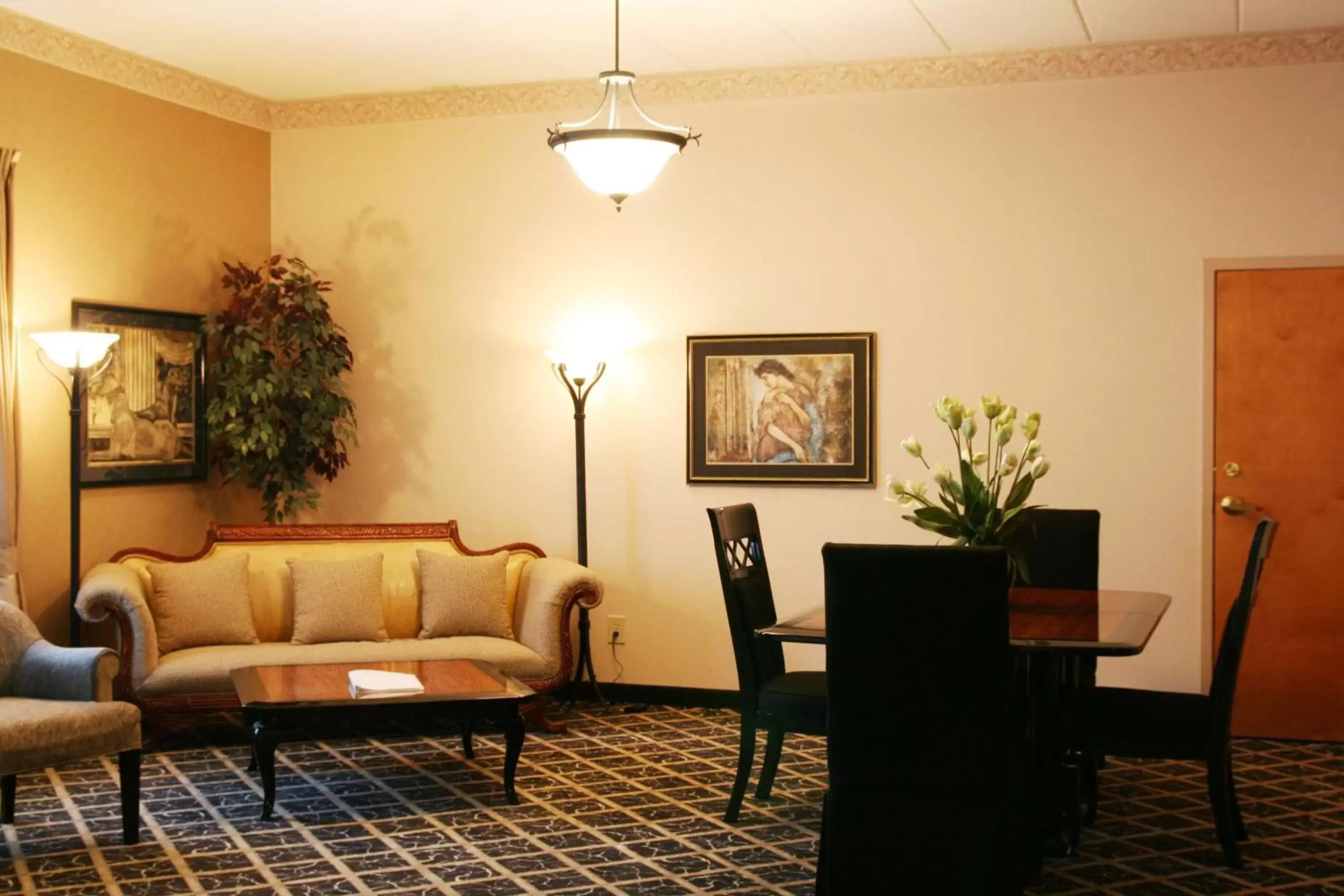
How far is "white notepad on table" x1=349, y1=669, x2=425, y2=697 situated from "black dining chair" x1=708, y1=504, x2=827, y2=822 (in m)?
1.13

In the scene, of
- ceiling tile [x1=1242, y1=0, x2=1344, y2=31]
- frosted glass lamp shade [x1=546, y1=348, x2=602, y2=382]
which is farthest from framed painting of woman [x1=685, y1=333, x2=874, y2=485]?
ceiling tile [x1=1242, y1=0, x2=1344, y2=31]

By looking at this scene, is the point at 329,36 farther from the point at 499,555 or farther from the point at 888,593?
the point at 888,593

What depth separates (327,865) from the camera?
427cm

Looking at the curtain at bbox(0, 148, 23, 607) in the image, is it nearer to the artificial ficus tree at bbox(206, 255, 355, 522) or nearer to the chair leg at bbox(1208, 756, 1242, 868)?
the artificial ficus tree at bbox(206, 255, 355, 522)

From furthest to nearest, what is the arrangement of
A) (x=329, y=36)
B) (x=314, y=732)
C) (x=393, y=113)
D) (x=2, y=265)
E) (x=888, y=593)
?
(x=393, y=113) < (x=329, y=36) < (x=2, y=265) < (x=314, y=732) < (x=888, y=593)

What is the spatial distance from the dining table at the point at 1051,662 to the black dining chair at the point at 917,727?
403 mm

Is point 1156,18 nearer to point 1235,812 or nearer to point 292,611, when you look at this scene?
point 1235,812

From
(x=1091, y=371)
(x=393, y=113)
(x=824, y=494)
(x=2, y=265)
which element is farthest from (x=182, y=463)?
(x=1091, y=371)

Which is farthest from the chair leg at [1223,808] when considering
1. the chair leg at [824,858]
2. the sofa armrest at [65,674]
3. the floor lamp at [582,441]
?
the sofa armrest at [65,674]

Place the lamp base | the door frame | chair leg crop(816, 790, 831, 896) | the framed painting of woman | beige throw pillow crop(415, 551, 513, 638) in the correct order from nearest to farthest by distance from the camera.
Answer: chair leg crop(816, 790, 831, 896) < the door frame < beige throw pillow crop(415, 551, 513, 638) < the framed painting of woman < the lamp base

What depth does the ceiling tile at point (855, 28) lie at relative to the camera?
5559 mm

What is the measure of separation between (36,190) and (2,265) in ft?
1.34

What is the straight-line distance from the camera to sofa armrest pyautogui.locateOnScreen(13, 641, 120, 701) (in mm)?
4551

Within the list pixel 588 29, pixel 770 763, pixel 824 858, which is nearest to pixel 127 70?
pixel 588 29
